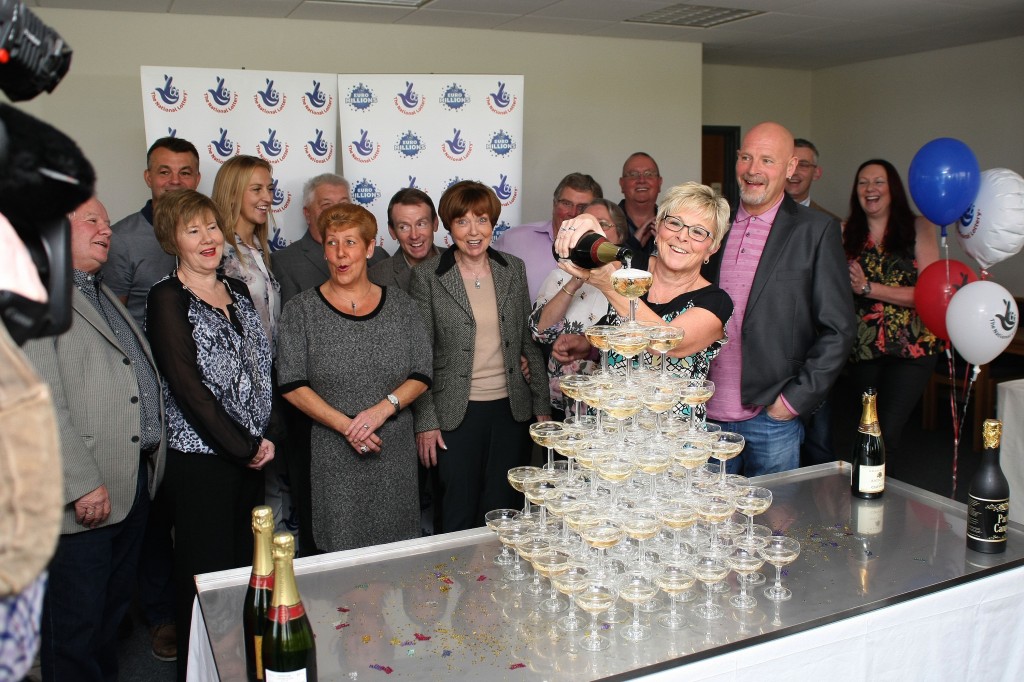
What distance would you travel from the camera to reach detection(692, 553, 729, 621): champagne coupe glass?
168 cm

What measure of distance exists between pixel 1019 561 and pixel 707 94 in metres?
7.11

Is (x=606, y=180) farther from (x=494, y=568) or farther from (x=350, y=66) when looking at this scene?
(x=494, y=568)

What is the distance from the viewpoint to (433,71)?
629cm

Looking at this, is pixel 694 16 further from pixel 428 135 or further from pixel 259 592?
pixel 259 592

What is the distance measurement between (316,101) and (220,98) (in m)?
0.53

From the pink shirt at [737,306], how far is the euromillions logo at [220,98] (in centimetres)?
313

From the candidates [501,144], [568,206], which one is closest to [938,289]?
[568,206]

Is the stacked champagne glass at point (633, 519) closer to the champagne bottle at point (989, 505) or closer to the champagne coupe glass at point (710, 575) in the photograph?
the champagne coupe glass at point (710, 575)

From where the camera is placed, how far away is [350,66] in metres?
6.00

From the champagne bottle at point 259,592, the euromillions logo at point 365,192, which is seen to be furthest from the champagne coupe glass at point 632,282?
the euromillions logo at point 365,192

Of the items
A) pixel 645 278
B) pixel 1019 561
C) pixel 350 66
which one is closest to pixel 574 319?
pixel 645 278

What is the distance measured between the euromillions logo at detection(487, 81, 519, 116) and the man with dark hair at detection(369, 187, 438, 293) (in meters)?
1.49

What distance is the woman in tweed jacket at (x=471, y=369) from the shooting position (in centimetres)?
319

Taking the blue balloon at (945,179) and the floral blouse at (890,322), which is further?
the floral blouse at (890,322)
